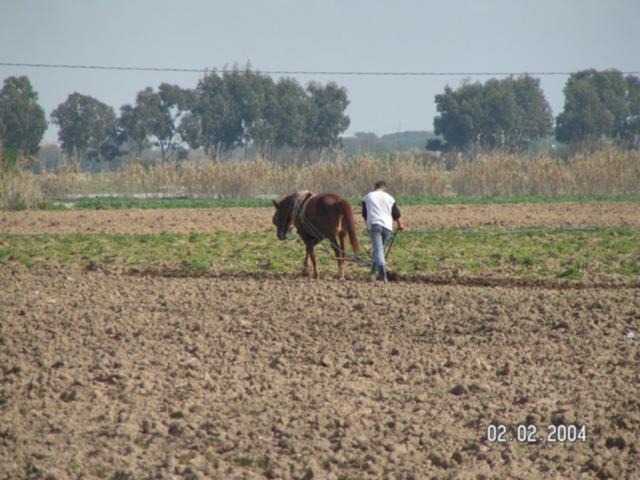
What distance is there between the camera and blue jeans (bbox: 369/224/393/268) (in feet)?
52.4

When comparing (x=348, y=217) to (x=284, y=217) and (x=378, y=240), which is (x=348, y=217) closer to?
(x=378, y=240)

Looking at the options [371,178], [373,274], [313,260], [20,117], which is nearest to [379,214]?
[373,274]

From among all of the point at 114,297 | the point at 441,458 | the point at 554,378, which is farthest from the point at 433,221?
the point at 441,458

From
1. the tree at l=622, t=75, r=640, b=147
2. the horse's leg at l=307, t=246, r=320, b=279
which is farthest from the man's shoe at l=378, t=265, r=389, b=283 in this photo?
the tree at l=622, t=75, r=640, b=147

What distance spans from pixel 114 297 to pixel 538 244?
1021cm

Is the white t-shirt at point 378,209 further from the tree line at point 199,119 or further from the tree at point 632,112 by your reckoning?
the tree at point 632,112

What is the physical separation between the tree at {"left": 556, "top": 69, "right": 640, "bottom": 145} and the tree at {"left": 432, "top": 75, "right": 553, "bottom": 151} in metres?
3.94

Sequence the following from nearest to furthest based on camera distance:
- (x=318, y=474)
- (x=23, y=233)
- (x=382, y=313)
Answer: (x=318, y=474) → (x=382, y=313) → (x=23, y=233)

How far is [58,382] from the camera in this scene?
10102 millimetres

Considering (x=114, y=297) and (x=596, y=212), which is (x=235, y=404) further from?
(x=596, y=212)

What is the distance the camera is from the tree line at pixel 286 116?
77.6 m

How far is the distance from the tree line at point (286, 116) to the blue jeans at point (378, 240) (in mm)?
59205

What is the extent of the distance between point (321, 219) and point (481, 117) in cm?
6598

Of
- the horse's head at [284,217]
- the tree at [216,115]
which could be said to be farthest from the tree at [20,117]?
the horse's head at [284,217]
